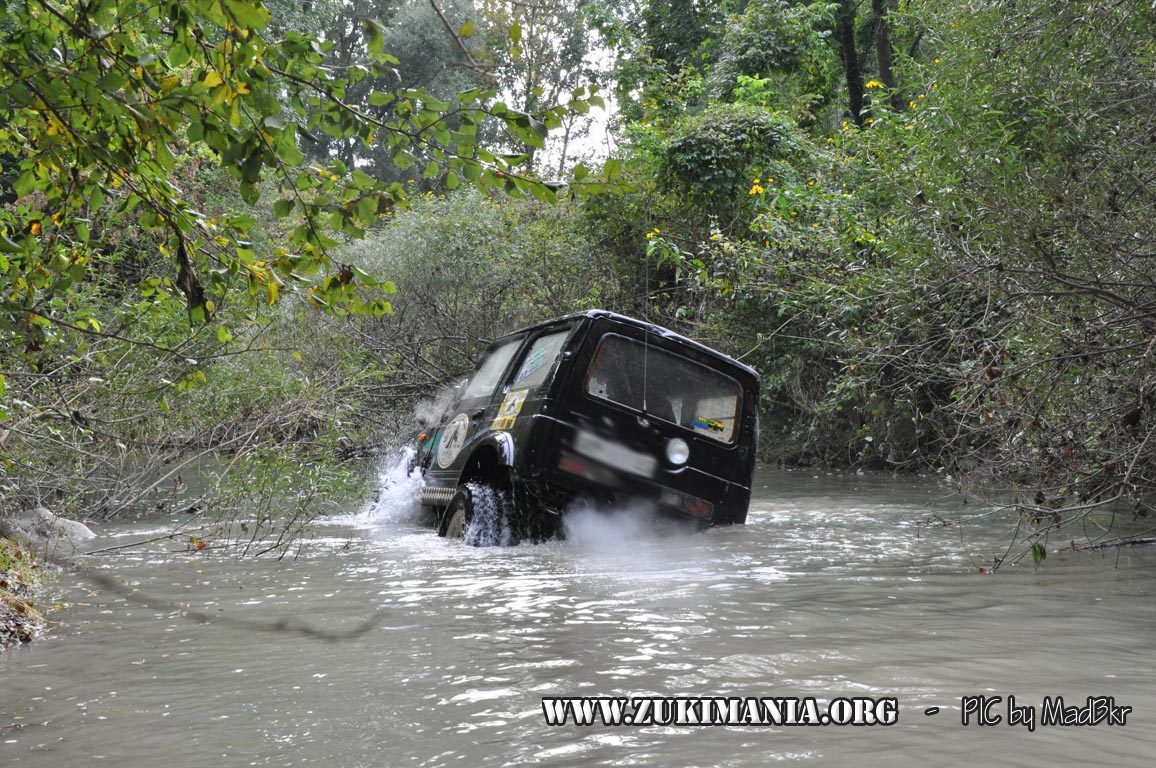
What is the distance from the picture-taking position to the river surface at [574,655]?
3426 mm

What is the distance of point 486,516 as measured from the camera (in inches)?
346

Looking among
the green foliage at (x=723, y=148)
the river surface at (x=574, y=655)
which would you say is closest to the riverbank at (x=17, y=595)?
the river surface at (x=574, y=655)

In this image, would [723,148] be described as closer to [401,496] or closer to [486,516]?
[401,496]

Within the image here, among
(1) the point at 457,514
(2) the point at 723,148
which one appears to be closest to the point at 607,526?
(1) the point at 457,514

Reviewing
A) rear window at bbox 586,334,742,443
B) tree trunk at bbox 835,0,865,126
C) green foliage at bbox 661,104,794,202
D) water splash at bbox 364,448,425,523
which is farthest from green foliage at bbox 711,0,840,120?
rear window at bbox 586,334,742,443

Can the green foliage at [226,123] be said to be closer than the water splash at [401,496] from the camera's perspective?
Yes

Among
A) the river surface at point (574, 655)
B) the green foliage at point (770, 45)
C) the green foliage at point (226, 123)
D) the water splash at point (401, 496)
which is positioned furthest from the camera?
the green foliage at point (770, 45)

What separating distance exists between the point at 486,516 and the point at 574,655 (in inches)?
162

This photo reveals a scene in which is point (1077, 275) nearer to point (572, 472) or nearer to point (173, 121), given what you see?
point (572, 472)

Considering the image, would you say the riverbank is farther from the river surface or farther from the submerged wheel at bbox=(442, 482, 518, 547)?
the submerged wheel at bbox=(442, 482, 518, 547)

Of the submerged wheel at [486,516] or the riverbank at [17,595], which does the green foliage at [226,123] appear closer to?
the riverbank at [17,595]

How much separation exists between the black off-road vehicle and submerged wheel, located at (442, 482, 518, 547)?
1 cm

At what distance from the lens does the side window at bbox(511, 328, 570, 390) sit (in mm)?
8648

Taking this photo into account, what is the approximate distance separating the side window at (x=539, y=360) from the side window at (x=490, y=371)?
43cm
